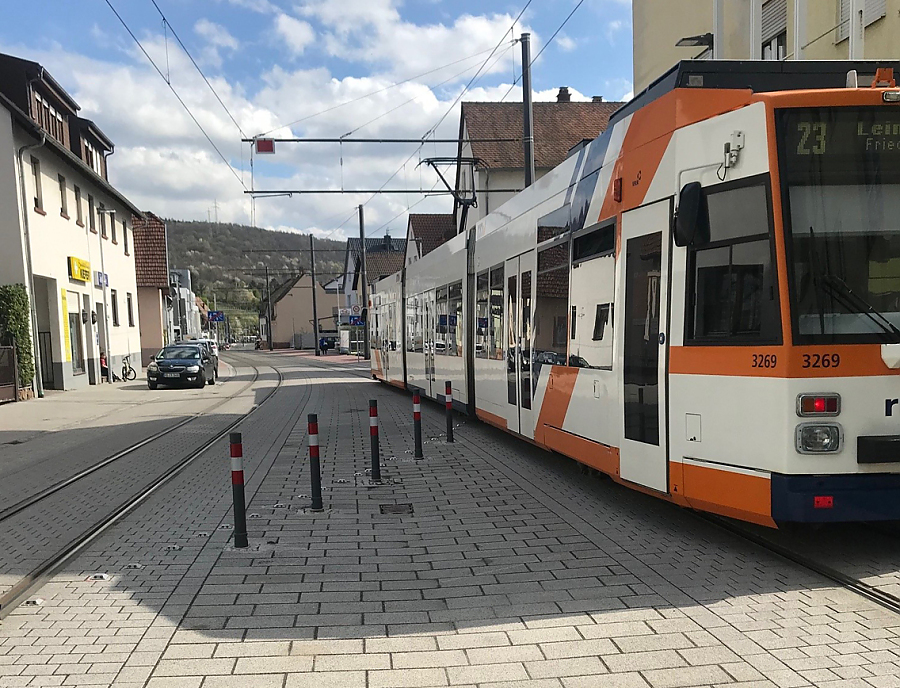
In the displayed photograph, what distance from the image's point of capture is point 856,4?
1154 centimetres

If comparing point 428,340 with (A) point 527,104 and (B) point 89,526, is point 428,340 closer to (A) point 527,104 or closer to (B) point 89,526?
(A) point 527,104

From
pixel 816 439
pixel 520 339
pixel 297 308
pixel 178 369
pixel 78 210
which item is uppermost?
pixel 78 210

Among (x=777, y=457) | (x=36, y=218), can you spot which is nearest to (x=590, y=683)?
(x=777, y=457)

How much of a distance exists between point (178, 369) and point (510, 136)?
1911 centimetres

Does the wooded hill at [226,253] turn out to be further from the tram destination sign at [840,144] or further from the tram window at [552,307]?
the tram destination sign at [840,144]

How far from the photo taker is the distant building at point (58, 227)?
21.9 metres

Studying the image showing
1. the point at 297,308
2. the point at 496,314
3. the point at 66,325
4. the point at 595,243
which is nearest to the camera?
the point at 595,243

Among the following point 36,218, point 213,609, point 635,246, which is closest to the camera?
point 213,609

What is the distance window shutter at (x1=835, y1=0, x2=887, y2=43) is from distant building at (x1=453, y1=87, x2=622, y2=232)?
22133 millimetres

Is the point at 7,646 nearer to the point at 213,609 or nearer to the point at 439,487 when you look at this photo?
the point at 213,609

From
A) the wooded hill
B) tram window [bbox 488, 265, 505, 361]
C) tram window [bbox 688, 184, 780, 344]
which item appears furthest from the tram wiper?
the wooded hill

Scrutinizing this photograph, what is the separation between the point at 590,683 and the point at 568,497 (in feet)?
13.6

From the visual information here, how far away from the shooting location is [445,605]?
15.5 ft

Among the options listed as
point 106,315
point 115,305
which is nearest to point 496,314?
point 106,315
